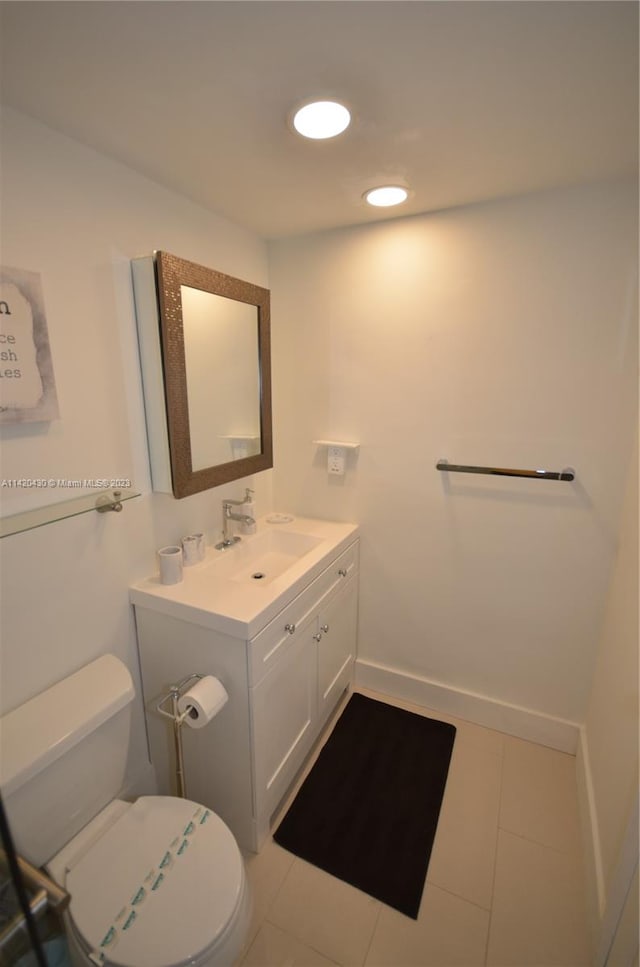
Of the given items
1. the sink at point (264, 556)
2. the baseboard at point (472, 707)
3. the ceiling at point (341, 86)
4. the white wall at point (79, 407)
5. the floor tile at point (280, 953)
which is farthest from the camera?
the baseboard at point (472, 707)

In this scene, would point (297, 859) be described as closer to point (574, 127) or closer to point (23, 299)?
point (23, 299)

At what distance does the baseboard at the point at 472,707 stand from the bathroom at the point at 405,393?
0.01m

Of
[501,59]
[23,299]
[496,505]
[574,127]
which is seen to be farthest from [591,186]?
[23,299]

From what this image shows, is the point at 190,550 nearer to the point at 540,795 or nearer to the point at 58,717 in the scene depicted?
the point at 58,717

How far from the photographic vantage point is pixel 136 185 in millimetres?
1321

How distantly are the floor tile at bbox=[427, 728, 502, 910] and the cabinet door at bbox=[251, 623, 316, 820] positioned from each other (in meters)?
0.59

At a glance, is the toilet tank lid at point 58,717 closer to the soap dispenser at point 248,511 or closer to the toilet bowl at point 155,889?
the toilet bowl at point 155,889

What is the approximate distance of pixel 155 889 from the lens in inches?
40.0

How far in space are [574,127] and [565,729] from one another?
7.34 feet

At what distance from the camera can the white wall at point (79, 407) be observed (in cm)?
108

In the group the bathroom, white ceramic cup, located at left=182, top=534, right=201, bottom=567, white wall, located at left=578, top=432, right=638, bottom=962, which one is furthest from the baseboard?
white ceramic cup, located at left=182, top=534, right=201, bottom=567

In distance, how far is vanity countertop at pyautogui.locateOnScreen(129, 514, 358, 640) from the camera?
1293 mm

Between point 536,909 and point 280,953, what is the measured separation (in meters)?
0.82

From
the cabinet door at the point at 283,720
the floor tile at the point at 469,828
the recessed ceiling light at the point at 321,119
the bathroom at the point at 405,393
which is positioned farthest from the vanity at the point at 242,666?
the recessed ceiling light at the point at 321,119
